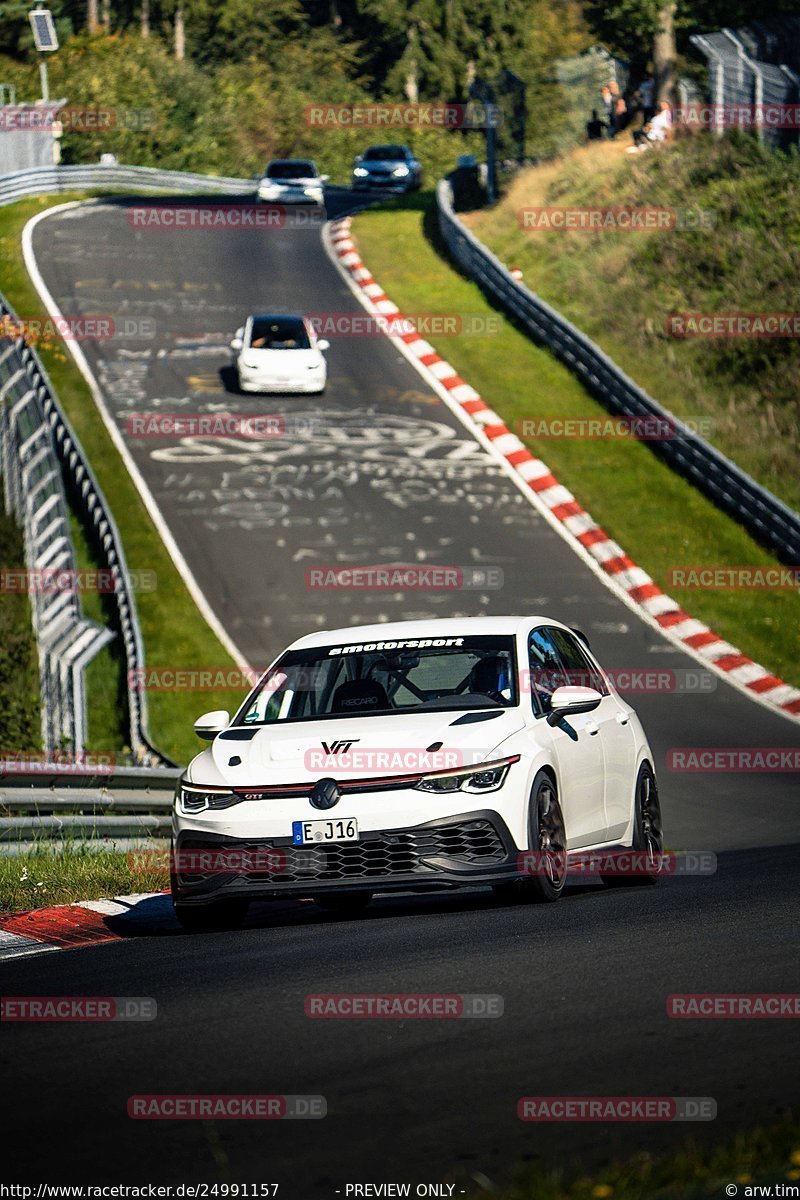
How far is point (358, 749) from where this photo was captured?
8992mm

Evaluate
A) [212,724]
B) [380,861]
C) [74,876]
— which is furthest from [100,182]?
[380,861]

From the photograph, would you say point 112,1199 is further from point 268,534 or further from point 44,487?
point 268,534

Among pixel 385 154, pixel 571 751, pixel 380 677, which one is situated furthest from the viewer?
pixel 385 154

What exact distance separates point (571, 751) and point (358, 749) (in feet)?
4.53

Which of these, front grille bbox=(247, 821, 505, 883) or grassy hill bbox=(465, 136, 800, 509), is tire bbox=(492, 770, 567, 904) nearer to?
front grille bbox=(247, 821, 505, 883)

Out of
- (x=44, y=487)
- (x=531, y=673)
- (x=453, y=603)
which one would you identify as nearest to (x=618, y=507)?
(x=453, y=603)

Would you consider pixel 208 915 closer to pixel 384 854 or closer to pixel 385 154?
pixel 384 854

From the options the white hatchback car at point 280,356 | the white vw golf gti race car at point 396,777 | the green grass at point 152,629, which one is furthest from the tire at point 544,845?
A: the white hatchback car at point 280,356

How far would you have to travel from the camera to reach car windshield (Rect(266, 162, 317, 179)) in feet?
168

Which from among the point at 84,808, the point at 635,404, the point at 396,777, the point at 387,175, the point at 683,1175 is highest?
the point at 683,1175

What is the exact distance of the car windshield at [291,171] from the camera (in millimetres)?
51219

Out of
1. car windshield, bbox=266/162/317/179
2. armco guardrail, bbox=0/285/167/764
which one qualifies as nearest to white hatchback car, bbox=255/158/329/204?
car windshield, bbox=266/162/317/179

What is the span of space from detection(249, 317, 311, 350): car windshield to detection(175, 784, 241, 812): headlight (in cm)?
2303

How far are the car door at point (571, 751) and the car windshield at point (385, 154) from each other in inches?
1937
